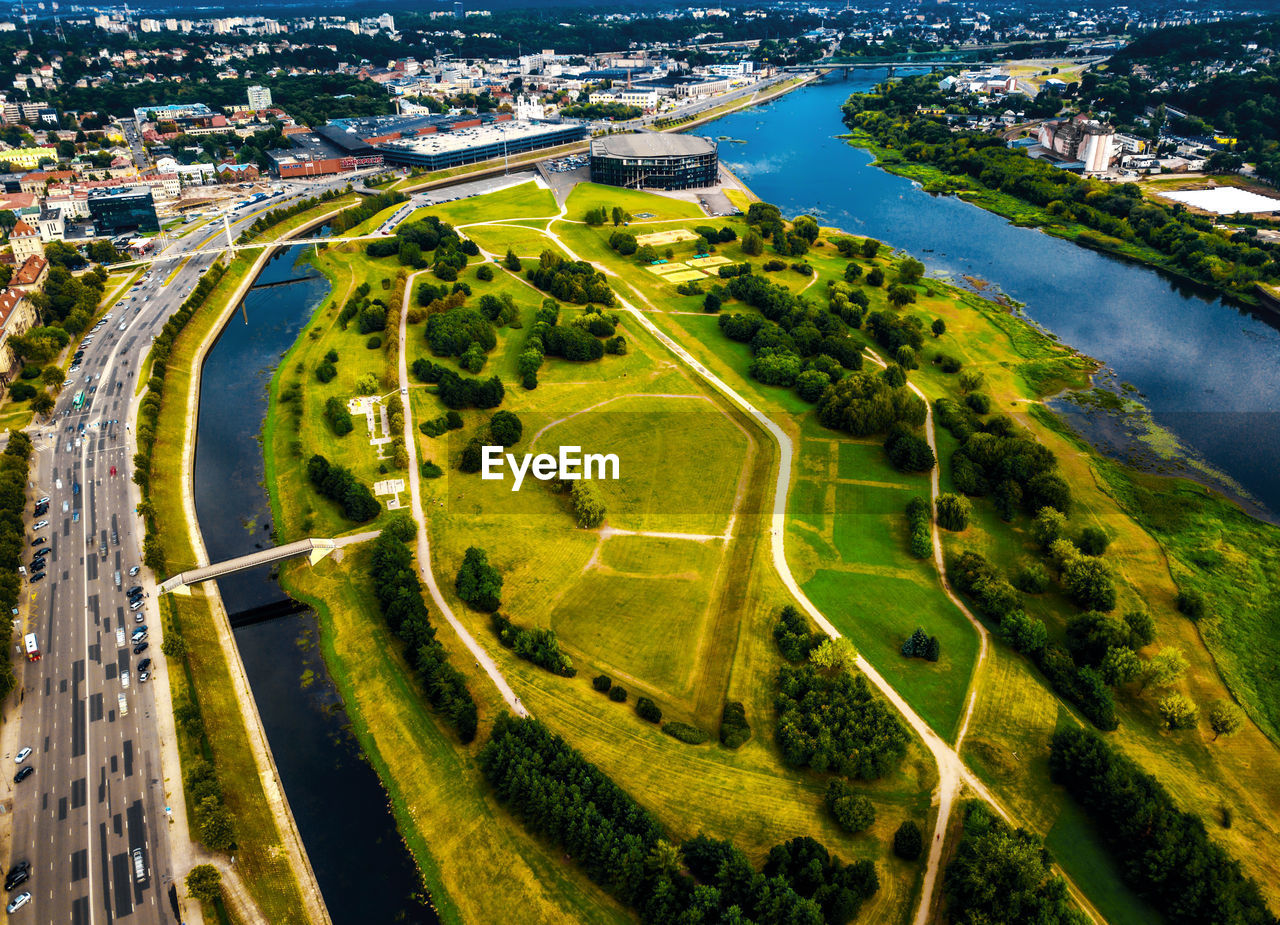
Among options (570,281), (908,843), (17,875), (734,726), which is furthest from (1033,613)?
(570,281)

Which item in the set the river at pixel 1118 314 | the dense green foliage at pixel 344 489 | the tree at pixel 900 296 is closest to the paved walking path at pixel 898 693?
the tree at pixel 900 296

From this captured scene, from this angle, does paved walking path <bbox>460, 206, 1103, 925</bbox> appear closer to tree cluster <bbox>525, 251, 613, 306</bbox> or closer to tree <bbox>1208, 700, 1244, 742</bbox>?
tree <bbox>1208, 700, 1244, 742</bbox>

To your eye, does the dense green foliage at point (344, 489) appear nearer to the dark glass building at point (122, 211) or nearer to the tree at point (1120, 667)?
the tree at point (1120, 667)

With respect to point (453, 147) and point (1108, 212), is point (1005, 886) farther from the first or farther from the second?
point (453, 147)

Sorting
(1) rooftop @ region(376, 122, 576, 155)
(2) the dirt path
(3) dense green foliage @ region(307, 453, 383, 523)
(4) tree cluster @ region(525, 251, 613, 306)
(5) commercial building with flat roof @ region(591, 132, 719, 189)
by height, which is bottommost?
(2) the dirt path

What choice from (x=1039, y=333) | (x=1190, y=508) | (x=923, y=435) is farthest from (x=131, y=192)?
(x=1190, y=508)

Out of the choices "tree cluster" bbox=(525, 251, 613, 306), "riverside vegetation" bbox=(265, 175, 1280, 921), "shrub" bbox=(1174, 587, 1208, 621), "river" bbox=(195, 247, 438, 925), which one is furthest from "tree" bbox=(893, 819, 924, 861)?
"tree cluster" bbox=(525, 251, 613, 306)
